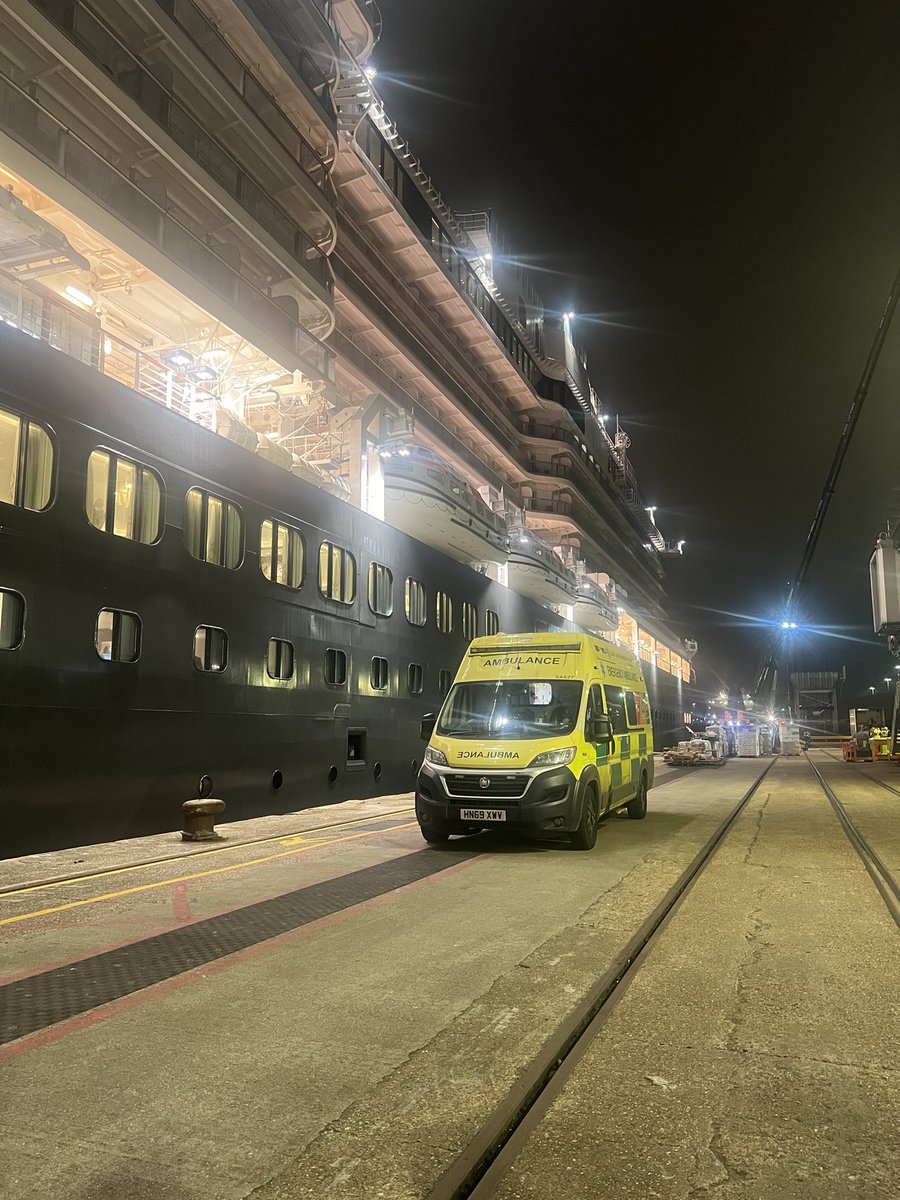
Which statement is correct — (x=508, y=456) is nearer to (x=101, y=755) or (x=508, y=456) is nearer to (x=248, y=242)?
(x=248, y=242)

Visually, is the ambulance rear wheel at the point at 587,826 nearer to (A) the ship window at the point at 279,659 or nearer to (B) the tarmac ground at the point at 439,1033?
(B) the tarmac ground at the point at 439,1033

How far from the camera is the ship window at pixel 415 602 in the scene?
20.8 m

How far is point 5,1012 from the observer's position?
4523 mm

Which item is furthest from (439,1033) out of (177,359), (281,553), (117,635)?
(177,359)

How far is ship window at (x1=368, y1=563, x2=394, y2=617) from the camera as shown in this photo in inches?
736

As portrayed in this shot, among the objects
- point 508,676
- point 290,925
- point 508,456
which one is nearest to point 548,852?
point 508,676

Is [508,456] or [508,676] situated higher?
[508,456]

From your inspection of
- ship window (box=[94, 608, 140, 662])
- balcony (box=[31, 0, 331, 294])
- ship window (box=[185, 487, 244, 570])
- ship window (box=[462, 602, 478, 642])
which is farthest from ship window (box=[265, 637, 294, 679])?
ship window (box=[462, 602, 478, 642])

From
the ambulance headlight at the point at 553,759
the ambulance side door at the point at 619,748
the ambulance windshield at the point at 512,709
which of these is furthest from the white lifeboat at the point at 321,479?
the ambulance headlight at the point at 553,759

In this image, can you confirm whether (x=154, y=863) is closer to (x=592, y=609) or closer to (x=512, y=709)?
(x=512, y=709)

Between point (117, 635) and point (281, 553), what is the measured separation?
180 inches

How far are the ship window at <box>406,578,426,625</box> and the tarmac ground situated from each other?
40.3 ft

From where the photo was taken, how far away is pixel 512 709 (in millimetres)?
10633

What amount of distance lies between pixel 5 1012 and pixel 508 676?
7385 millimetres
